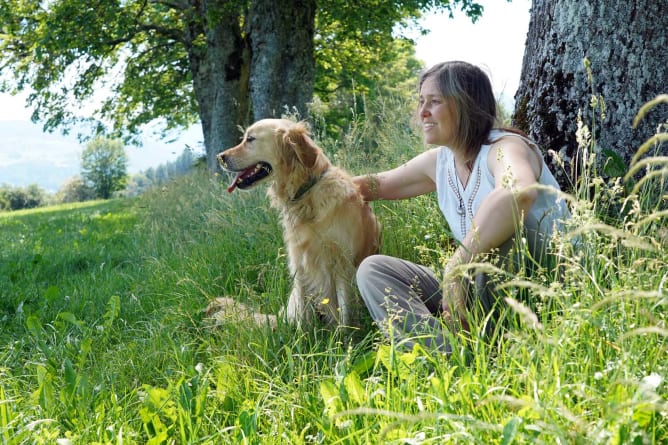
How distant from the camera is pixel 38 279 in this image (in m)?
6.04

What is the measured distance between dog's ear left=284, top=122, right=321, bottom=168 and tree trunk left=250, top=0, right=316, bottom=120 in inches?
242

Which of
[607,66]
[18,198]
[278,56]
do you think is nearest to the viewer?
[607,66]

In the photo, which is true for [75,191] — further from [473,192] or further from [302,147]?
[473,192]

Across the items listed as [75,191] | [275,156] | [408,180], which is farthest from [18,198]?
[408,180]

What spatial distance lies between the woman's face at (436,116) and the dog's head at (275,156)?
96 cm

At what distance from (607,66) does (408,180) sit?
1275mm

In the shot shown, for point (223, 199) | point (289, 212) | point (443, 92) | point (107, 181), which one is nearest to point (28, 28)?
point (223, 199)

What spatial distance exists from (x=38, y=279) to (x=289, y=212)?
11.1ft

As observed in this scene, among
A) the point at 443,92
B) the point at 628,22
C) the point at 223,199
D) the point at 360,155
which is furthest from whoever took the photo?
the point at 223,199

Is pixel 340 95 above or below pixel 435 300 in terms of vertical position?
above

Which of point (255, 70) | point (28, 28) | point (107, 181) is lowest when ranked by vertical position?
point (107, 181)

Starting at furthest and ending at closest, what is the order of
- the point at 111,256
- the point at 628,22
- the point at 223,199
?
the point at 111,256, the point at 223,199, the point at 628,22

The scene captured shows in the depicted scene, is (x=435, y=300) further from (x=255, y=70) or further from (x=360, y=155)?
(x=255, y=70)

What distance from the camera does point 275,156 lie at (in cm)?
400
